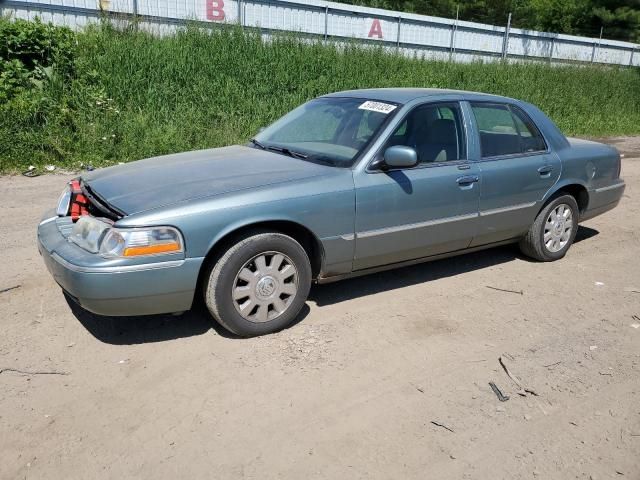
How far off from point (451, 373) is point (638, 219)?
5209 mm

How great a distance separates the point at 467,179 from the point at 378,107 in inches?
35.8

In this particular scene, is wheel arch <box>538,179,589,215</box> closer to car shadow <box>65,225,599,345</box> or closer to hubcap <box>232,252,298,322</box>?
car shadow <box>65,225,599,345</box>

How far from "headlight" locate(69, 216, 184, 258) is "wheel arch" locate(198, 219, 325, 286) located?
9.7 inches

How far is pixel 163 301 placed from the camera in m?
3.64

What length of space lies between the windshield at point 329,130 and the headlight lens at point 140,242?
1.35 metres

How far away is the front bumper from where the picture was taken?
11.3 ft

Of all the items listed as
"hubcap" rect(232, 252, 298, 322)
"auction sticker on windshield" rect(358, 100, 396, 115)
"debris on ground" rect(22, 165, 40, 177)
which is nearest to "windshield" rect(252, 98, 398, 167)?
"auction sticker on windshield" rect(358, 100, 396, 115)

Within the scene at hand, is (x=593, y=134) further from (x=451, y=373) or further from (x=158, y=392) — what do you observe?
(x=158, y=392)

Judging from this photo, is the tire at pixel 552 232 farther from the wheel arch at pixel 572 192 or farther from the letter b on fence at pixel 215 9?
the letter b on fence at pixel 215 9

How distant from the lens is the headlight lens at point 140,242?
3.48 meters

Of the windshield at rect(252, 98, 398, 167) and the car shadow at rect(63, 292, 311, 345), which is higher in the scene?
the windshield at rect(252, 98, 398, 167)

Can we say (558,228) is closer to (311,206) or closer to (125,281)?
(311,206)

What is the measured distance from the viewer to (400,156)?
4215 mm

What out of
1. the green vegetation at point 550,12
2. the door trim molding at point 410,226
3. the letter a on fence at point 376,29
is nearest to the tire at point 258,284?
the door trim molding at point 410,226
